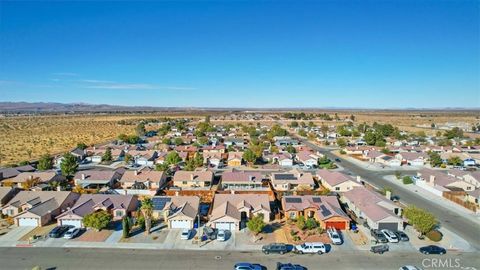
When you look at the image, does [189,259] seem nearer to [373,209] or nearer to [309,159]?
[373,209]

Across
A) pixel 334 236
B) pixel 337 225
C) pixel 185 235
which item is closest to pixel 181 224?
pixel 185 235

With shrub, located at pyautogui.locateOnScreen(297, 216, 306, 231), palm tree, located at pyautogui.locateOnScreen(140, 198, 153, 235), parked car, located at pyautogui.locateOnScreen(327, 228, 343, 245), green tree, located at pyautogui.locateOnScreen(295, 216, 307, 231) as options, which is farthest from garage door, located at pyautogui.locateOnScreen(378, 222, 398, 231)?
palm tree, located at pyautogui.locateOnScreen(140, 198, 153, 235)

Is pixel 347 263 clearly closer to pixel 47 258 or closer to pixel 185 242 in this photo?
pixel 185 242

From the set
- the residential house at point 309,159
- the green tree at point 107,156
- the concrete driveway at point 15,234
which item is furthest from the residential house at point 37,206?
the residential house at point 309,159

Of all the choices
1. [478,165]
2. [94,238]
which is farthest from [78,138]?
[478,165]

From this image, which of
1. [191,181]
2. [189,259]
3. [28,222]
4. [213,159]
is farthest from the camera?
[213,159]

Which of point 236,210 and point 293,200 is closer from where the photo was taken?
point 236,210

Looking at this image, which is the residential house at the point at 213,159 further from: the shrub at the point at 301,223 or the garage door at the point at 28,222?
the garage door at the point at 28,222
